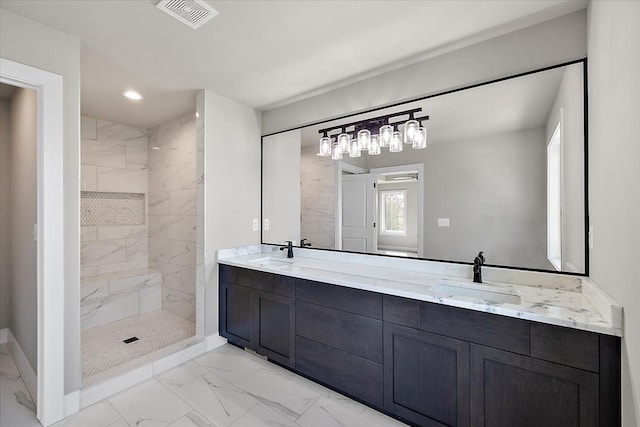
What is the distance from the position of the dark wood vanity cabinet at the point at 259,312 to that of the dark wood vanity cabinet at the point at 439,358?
0.01m

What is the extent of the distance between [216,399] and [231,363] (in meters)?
0.48

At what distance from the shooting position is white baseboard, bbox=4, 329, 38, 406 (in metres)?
1.98

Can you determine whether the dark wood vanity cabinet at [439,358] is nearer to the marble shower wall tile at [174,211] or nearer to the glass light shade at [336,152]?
the glass light shade at [336,152]

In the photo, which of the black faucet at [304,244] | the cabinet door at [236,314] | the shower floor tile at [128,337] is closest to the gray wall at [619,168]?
the black faucet at [304,244]

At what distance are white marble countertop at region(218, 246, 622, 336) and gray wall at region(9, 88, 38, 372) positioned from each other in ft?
4.49

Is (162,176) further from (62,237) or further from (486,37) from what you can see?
(486,37)

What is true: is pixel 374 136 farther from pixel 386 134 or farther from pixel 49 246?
pixel 49 246

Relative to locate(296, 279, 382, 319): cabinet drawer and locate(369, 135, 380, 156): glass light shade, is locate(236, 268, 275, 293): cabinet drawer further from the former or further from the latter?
locate(369, 135, 380, 156): glass light shade

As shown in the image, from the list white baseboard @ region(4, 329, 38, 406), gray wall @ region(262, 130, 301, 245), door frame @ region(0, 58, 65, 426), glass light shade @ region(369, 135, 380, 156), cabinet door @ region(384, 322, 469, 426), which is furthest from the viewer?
gray wall @ region(262, 130, 301, 245)

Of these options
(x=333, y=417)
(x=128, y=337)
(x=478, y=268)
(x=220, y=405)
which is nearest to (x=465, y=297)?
(x=478, y=268)

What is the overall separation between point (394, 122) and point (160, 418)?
8.77ft

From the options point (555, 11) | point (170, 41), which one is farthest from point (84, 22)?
point (555, 11)

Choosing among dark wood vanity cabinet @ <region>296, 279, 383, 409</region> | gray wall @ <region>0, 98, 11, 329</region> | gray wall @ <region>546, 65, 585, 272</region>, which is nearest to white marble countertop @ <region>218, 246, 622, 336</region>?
dark wood vanity cabinet @ <region>296, 279, 383, 409</region>

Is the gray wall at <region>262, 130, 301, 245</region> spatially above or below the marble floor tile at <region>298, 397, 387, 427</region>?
above
